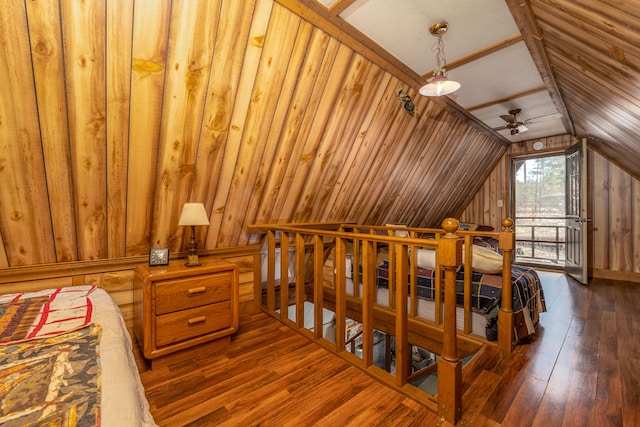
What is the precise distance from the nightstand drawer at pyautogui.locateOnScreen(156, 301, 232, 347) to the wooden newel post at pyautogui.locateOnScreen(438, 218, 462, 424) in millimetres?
1470

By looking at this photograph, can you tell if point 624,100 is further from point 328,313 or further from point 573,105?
point 328,313

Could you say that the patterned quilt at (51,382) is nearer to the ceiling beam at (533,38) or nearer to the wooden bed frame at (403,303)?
the wooden bed frame at (403,303)

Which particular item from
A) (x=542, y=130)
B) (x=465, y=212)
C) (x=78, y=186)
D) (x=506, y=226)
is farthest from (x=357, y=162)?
(x=465, y=212)

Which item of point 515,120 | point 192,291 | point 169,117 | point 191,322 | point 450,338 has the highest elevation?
point 515,120

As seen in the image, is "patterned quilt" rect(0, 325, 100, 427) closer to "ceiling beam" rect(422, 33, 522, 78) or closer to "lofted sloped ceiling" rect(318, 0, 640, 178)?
"lofted sloped ceiling" rect(318, 0, 640, 178)

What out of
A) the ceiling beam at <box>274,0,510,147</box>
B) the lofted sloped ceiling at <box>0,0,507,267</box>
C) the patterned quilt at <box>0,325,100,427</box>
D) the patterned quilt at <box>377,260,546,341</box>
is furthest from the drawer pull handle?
the ceiling beam at <box>274,0,510,147</box>

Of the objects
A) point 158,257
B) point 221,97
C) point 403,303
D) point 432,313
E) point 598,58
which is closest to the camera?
point 403,303

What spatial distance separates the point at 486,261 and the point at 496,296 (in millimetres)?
264

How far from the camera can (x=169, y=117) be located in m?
1.80

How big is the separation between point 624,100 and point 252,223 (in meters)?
3.01

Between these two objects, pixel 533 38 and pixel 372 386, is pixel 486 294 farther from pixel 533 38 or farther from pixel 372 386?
pixel 533 38

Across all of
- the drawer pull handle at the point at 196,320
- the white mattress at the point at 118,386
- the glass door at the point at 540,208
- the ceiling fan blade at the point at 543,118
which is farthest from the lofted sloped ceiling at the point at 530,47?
the glass door at the point at 540,208

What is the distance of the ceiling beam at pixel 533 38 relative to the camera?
1762mm

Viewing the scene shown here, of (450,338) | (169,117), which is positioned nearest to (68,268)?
(169,117)
